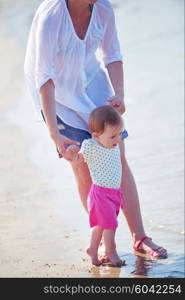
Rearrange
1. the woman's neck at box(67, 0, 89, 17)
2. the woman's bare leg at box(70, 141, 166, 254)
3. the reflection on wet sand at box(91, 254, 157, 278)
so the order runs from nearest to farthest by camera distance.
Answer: the reflection on wet sand at box(91, 254, 157, 278) < the woman's neck at box(67, 0, 89, 17) < the woman's bare leg at box(70, 141, 166, 254)

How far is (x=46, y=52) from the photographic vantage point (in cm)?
419

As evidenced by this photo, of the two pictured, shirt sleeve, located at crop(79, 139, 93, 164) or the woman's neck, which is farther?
the woman's neck

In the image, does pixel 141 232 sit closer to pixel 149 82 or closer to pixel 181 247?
pixel 181 247

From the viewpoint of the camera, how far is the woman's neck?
4309 mm

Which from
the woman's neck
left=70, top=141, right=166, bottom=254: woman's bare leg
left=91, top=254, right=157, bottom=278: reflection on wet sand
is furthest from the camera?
left=70, top=141, right=166, bottom=254: woman's bare leg

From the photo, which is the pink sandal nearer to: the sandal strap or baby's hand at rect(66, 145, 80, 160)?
the sandal strap

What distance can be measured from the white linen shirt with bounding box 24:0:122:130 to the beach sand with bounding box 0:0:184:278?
2.14 ft

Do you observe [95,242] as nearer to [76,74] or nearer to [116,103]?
[116,103]

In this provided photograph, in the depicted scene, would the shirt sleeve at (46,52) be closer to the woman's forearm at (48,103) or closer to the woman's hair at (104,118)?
the woman's forearm at (48,103)

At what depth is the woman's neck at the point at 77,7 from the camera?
431cm

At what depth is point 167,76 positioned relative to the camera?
329 inches

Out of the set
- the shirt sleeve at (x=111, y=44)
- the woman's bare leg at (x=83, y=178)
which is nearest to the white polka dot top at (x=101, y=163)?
the woman's bare leg at (x=83, y=178)

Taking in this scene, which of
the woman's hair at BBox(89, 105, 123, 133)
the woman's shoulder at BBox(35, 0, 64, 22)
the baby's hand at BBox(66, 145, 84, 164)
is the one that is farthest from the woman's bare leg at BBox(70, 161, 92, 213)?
the woman's shoulder at BBox(35, 0, 64, 22)

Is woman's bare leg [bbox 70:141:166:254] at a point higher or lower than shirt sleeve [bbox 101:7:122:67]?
lower
